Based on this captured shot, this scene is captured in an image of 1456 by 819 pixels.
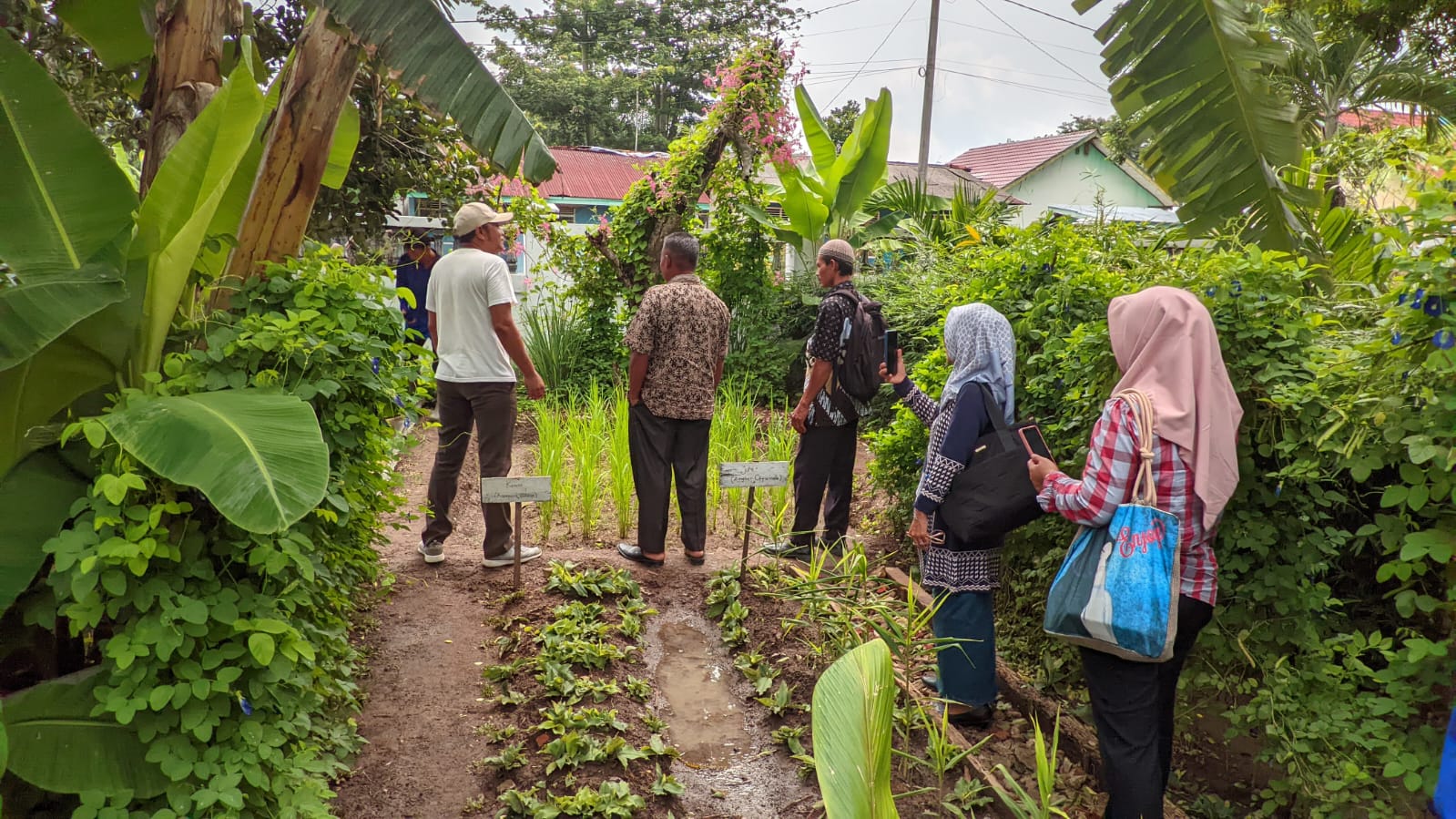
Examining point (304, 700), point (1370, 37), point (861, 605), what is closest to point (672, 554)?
point (861, 605)

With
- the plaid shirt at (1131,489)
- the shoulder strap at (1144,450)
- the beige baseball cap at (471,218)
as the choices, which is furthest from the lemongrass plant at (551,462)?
the shoulder strap at (1144,450)

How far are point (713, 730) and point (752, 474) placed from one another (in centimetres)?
140

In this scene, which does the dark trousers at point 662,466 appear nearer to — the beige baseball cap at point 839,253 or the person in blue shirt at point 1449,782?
the beige baseball cap at point 839,253

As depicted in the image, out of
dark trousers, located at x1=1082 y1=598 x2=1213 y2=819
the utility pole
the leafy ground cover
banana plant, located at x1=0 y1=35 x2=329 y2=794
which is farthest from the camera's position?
the utility pole

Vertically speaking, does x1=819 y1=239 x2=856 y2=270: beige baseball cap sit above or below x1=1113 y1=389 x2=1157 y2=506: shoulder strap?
above

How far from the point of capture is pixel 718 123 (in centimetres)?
833

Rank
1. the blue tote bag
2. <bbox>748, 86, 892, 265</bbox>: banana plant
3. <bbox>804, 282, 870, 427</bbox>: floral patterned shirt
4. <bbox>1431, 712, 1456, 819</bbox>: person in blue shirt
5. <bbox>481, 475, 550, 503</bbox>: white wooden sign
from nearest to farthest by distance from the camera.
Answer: <bbox>1431, 712, 1456, 819</bbox>: person in blue shirt → the blue tote bag → <bbox>481, 475, 550, 503</bbox>: white wooden sign → <bbox>804, 282, 870, 427</bbox>: floral patterned shirt → <bbox>748, 86, 892, 265</bbox>: banana plant

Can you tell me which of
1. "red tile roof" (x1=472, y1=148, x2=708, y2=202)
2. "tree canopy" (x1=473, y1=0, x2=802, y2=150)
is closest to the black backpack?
"red tile roof" (x1=472, y1=148, x2=708, y2=202)

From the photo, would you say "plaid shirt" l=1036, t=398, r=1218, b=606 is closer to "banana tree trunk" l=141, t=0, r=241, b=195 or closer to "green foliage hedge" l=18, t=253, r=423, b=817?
"green foliage hedge" l=18, t=253, r=423, b=817

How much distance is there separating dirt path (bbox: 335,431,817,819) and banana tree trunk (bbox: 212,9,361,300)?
0.81 meters

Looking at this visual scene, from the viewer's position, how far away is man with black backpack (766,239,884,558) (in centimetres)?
474

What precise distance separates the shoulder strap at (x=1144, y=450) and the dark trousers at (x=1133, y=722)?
0.34 metres

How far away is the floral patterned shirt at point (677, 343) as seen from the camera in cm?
459

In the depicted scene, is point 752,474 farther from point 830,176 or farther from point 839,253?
point 830,176
